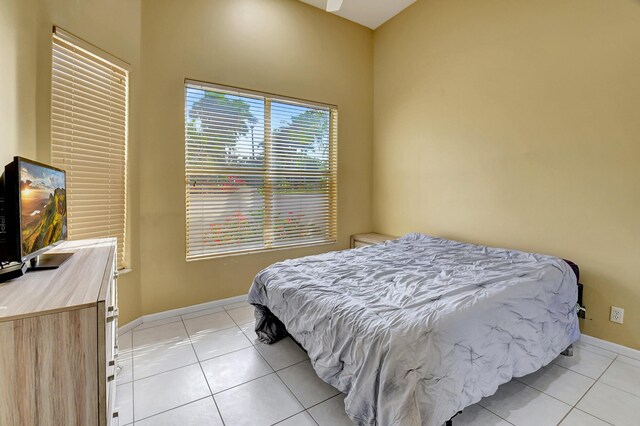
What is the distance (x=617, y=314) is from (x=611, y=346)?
0.26m

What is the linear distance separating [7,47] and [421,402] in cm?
275

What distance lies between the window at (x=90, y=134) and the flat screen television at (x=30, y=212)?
2.25ft

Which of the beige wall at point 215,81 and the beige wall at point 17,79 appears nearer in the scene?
the beige wall at point 17,79

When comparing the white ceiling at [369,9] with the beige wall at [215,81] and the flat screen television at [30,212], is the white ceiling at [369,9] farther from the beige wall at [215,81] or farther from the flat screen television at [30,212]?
the flat screen television at [30,212]

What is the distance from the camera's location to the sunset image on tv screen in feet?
4.19

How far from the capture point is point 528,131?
273cm

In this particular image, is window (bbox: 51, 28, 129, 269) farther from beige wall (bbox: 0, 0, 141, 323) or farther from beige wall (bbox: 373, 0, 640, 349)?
Result: beige wall (bbox: 373, 0, 640, 349)

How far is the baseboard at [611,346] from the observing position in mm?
2213

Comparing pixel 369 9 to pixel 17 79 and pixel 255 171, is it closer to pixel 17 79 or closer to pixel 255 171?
pixel 255 171

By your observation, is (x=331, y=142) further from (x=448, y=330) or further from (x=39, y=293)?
(x=39, y=293)

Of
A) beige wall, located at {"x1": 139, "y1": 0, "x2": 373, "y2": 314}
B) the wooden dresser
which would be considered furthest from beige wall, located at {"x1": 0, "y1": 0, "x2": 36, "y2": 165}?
the wooden dresser

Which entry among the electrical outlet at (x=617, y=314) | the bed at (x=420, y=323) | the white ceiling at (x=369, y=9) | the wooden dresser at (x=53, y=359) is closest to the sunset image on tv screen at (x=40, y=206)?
the wooden dresser at (x=53, y=359)

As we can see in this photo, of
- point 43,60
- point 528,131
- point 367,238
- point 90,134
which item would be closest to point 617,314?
point 528,131

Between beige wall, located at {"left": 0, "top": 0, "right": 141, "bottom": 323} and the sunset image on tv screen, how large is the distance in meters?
0.27
